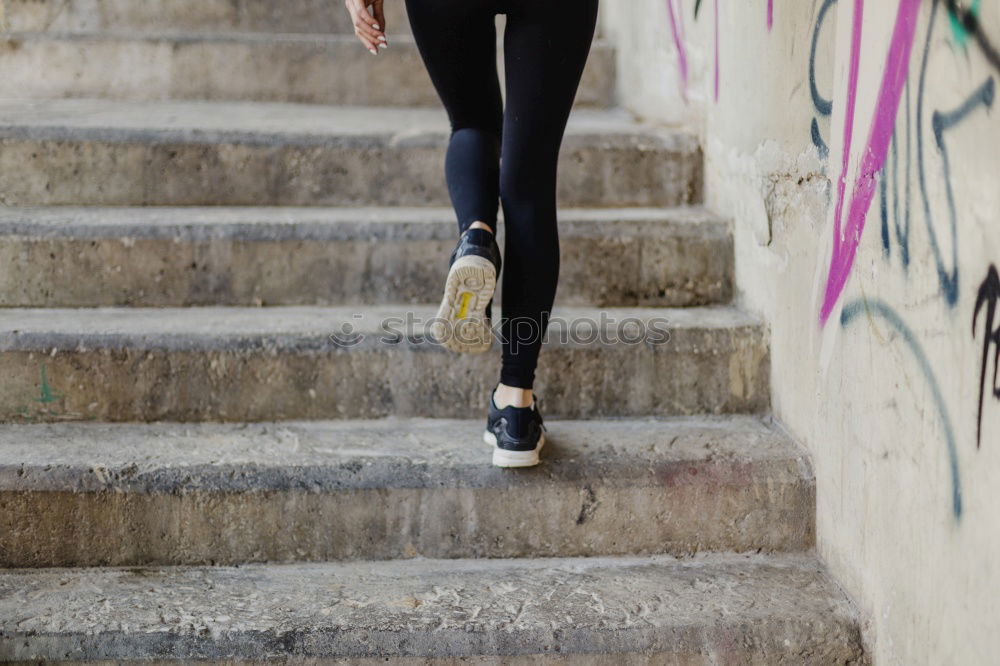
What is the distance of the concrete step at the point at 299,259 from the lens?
2.39m

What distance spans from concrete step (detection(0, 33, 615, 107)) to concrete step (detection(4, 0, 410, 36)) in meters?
0.27

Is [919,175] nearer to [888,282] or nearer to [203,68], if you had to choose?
[888,282]

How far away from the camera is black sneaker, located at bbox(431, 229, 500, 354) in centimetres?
176

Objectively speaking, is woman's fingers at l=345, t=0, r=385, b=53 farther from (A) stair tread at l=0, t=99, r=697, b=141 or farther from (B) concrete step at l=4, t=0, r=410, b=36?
(B) concrete step at l=4, t=0, r=410, b=36

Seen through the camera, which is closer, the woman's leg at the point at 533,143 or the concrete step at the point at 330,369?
the woman's leg at the point at 533,143

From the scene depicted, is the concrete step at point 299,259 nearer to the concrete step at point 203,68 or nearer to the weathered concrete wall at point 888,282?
the weathered concrete wall at point 888,282

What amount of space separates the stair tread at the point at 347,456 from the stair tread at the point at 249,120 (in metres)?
0.96

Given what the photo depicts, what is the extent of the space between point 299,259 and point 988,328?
65.4 inches

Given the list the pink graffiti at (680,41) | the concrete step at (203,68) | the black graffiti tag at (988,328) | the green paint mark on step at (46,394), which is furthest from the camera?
the concrete step at (203,68)

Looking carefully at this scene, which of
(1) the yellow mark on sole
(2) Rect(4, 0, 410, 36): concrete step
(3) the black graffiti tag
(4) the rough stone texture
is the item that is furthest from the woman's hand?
(2) Rect(4, 0, 410, 36): concrete step

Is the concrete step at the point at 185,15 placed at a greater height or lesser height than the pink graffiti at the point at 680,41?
greater

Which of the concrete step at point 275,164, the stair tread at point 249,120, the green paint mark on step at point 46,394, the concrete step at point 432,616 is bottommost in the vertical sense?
the concrete step at point 432,616

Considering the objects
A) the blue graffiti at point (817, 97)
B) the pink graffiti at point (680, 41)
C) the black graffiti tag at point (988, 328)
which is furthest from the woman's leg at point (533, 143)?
the pink graffiti at point (680, 41)

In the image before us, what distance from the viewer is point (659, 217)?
8.45ft
